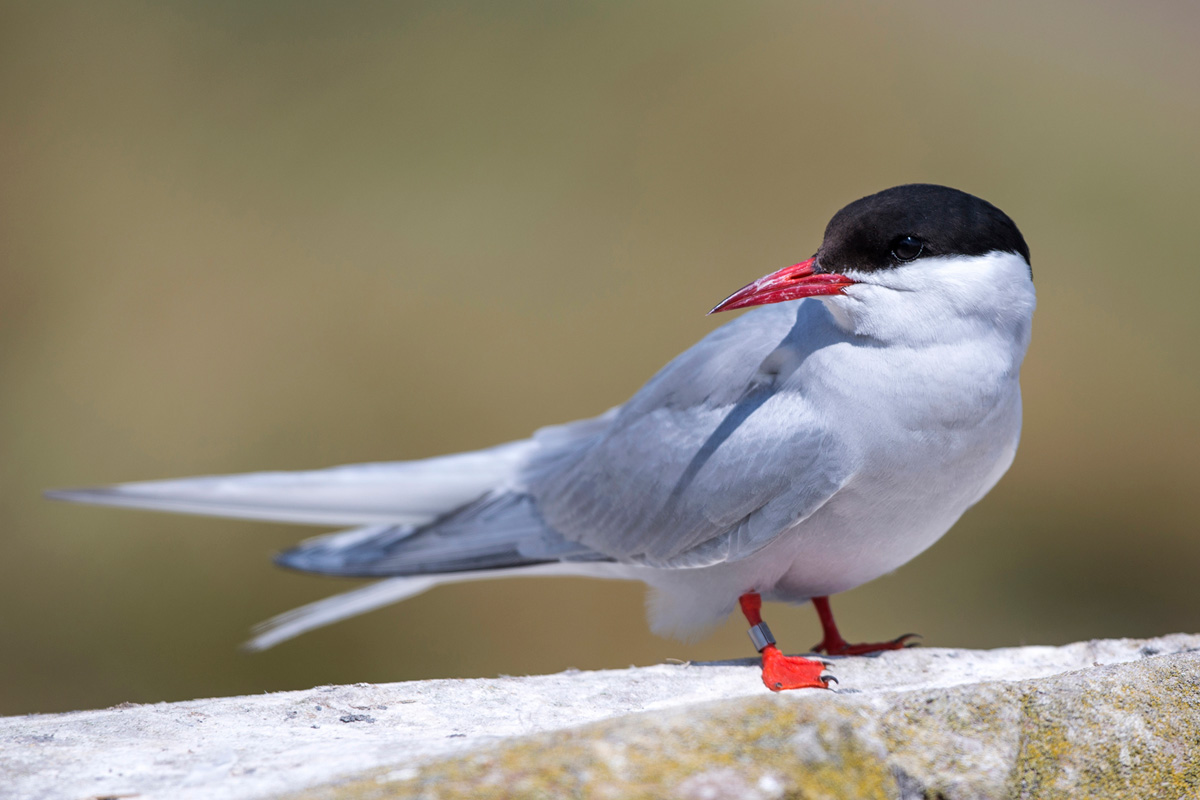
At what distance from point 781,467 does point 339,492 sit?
148cm

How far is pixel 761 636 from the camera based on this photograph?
250 cm

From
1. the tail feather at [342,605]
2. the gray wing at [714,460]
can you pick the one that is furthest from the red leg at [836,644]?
the tail feather at [342,605]

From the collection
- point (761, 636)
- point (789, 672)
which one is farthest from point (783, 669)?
point (761, 636)

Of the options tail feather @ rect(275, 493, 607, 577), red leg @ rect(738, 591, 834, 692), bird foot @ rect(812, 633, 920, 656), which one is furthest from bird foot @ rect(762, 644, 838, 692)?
tail feather @ rect(275, 493, 607, 577)

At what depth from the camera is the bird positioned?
224 cm

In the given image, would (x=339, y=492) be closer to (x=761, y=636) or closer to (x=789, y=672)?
(x=761, y=636)

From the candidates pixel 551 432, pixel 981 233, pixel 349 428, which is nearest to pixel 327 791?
pixel 981 233

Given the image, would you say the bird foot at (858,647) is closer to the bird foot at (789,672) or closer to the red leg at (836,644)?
the red leg at (836,644)

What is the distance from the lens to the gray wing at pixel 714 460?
2334mm

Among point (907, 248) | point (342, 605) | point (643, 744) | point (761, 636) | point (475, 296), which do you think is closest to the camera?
point (643, 744)

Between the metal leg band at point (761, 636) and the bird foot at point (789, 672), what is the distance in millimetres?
30

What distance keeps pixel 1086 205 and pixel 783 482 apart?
635 cm

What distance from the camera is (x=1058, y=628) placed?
5.66 m

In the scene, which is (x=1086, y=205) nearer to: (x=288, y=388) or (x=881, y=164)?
(x=881, y=164)
